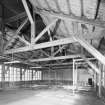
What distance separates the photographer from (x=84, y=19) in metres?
4.21

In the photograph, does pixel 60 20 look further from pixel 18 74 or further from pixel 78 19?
pixel 18 74

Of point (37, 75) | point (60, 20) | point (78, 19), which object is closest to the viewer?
point (78, 19)

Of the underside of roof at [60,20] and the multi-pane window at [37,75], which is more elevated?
the underside of roof at [60,20]

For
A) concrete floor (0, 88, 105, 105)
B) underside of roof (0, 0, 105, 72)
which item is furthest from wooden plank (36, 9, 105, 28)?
concrete floor (0, 88, 105, 105)

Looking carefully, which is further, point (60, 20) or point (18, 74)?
point (18, 74)

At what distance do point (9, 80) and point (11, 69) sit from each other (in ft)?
3.95

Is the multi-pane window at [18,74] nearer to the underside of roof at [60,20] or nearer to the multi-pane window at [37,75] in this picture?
the multi-pane window at [37,75]

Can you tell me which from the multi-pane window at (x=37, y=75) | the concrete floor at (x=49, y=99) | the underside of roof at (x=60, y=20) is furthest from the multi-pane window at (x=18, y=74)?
the underside of roof at (x=60, y=20)

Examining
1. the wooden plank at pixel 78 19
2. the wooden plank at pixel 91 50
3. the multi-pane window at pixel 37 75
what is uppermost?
the wooden plank at pixel 78 19

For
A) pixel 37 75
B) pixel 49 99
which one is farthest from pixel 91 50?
pixel 37 75

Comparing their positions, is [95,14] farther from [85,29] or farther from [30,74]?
[30,74]

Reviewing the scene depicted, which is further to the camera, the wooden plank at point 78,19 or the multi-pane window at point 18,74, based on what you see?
the multi-pane window at point 18,74

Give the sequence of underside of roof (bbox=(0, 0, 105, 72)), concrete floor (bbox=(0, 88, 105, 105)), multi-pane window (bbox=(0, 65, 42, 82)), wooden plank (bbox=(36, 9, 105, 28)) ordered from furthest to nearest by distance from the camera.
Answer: multi-pane window (bbox=(0, 65, 42, 82)) → concrete floor (bbox=(0, 88, 105, 105)) → wooden plank (bbox=(36, 9, 105, 28)) → underside of roof (bbox=(0, 0, 105, 72))

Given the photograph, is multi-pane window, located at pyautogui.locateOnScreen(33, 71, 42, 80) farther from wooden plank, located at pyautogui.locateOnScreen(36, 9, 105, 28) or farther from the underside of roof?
wooden plank, located at pyautogui.locateOnScreen(36, 9, 105, 28)
